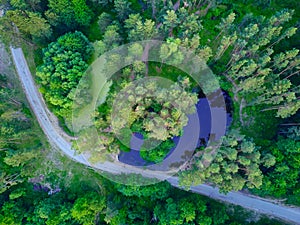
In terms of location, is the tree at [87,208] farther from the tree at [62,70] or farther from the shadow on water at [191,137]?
the tree at [62,70]

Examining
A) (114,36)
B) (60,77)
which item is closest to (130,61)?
(114,36)

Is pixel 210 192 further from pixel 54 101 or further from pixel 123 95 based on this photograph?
pixel 54 101

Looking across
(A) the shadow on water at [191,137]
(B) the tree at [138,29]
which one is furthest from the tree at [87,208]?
(B) the tree at [138,29]

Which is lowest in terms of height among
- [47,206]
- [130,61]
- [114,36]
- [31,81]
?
[47,206]

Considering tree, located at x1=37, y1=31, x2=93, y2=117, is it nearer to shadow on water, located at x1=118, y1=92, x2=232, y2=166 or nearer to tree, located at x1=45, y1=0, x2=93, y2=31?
tree, located at x1=45, y1=0, x2=93, y2=31

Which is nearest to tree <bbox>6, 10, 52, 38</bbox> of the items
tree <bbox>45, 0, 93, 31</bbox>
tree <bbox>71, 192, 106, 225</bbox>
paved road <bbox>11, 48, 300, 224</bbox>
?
tree <bbox>45, 0, 93, 31</bbox>

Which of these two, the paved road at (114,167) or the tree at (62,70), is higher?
the tree at (62,70)

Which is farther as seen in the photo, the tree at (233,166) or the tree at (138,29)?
the tree at (138,29)
